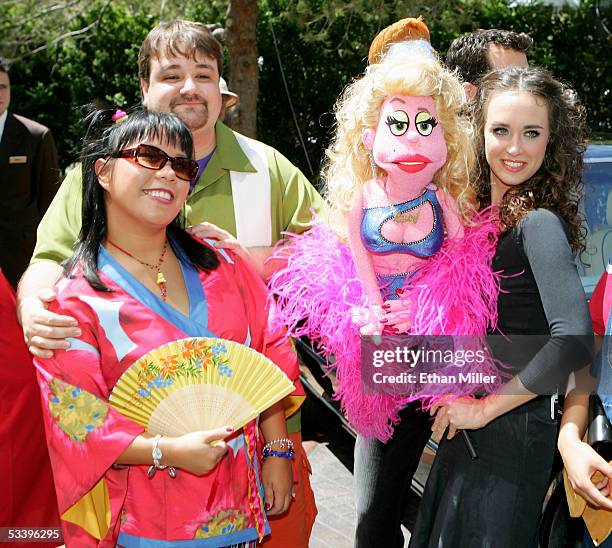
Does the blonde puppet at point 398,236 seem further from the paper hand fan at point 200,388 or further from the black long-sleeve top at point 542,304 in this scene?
the paper hand fan at point 200,388

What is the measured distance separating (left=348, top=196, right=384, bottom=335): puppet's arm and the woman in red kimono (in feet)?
0.91

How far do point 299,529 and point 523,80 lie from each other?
5.59 ft

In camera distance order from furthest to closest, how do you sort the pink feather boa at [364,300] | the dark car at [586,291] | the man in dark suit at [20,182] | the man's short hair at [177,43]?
the man in dark suit at [20,182] → the dark car at [586,291] → the man's short hair at [177,43] → the pink feather boa at [364,300]

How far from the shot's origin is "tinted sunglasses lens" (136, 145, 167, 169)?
2297 millimetres

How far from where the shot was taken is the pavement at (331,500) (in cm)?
406

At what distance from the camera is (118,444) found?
A: 6.90 feet

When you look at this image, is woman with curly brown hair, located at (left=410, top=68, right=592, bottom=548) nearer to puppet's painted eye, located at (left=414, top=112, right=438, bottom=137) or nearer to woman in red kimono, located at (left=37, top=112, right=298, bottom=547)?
puppet's painted eye, located at (left=414, top=112, right=438, bottom=137)

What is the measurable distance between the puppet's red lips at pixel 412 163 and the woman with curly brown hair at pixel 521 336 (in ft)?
0.67

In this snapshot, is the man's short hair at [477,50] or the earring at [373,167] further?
the man's short hair at [477,50]

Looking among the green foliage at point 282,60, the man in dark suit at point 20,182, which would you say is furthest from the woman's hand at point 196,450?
the green foliage at point 282,60

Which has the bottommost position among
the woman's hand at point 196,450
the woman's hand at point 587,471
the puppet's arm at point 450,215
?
the woman's hand at point 587,471

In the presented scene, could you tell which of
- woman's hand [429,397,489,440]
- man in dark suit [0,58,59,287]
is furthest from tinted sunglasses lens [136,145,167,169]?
man in dark suit [0,58,59,287]

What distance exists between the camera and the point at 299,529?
283 centimetres

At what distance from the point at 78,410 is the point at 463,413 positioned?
108 cm
